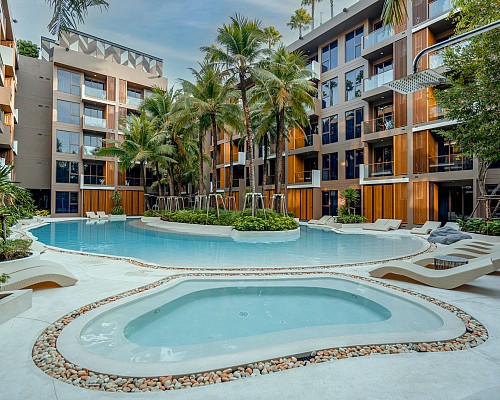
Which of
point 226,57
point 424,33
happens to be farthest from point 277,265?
point 424,33

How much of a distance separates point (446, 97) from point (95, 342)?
12031 millimetres

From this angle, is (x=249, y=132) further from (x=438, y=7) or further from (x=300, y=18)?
(x=300, y=18)

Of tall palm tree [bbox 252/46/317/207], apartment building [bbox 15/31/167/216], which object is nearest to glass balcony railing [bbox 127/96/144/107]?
apartment building [bbox 15/31/167/216]

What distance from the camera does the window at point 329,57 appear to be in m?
25.0

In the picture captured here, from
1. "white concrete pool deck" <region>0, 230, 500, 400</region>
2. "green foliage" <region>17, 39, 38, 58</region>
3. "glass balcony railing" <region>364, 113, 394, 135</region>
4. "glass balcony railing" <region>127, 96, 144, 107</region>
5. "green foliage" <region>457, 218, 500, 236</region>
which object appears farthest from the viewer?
"glass balcony railing" <region>127, 96, 144, 107</region>

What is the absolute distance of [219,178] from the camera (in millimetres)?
35312

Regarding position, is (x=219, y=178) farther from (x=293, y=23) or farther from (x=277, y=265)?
(x=277, y=265)

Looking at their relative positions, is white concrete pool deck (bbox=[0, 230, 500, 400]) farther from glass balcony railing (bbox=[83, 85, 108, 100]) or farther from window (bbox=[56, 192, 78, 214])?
glass balcony railing (bbox=[83, 85, 108, 100])

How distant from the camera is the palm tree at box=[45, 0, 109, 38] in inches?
168

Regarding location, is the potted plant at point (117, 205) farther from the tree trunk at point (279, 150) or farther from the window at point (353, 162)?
the window at point (353, 162)

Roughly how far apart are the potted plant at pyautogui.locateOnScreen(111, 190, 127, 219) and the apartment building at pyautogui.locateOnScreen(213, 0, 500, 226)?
46.5ft

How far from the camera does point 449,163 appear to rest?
17.5 metres

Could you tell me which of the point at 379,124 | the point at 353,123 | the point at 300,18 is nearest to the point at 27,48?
the point at 300,18

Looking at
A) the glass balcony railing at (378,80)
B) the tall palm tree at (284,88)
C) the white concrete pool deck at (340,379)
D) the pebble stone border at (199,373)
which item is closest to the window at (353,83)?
the glass balcony railing at (378,80)
